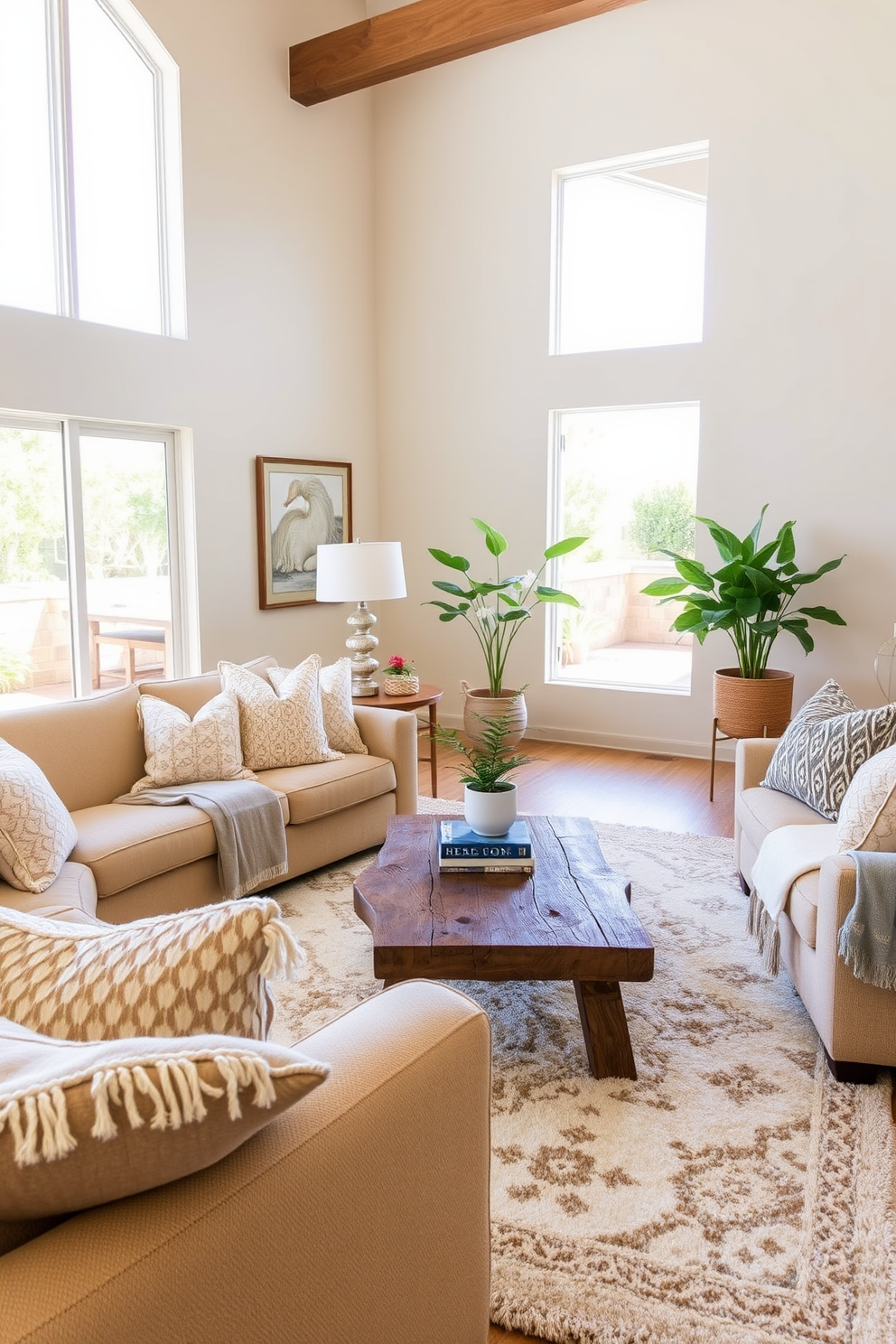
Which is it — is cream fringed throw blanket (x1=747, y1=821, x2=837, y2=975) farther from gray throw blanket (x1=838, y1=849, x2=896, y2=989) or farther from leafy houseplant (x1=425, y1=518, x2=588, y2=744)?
leafy houseplant (x1=425, y1=518, x2=588, y2=744)

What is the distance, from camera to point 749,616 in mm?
Result: 4945

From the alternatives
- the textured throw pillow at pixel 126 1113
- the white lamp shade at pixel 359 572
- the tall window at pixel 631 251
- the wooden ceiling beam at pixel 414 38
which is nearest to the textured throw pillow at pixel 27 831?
the textured throw pillow at pixel 126 1113

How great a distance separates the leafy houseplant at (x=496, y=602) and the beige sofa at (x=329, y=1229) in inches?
143

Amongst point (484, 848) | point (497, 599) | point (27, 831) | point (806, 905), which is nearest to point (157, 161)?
point (497, 599)

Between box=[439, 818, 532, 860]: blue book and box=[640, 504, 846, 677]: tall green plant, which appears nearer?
box=[439, 818, 532, 860]: blue book

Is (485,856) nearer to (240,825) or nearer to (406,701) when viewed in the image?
(240,825)

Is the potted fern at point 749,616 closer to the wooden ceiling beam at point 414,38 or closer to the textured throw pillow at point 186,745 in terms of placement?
the textured throw pillow at point 186,745

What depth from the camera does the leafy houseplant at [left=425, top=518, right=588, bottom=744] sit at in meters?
5.45

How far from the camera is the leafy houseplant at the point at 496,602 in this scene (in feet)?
Answer: 17.9

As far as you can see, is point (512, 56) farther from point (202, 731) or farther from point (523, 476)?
point (202, 731)

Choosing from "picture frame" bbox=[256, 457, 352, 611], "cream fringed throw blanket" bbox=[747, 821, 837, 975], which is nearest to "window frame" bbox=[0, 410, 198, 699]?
"picture frame" bbox=[256, 457, 352, 611]

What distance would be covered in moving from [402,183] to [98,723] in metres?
4.52

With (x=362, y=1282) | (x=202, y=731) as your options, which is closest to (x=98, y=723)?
(x=202, y=731)

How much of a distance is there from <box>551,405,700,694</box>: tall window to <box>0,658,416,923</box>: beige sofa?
236 cm
